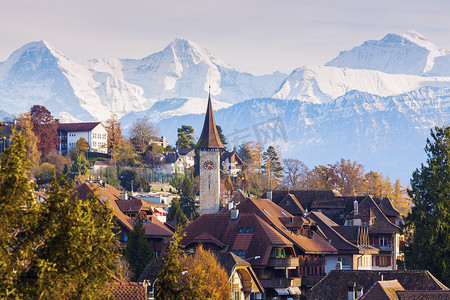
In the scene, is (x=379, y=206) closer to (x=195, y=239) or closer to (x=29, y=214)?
(x=195, y=239)

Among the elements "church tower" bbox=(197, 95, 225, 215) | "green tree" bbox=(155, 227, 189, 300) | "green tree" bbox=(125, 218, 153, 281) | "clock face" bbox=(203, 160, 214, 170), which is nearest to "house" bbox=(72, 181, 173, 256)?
"green tree" bbox=(125, 218, 153, 281)

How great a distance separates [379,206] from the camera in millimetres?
131375

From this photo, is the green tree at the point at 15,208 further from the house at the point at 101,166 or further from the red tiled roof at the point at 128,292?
the house at the point at 101,166

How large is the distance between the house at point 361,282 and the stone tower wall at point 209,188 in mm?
83624

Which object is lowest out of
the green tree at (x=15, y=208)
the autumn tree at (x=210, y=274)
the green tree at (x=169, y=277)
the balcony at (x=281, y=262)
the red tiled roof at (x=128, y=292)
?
the balcony at (x=281, y=262)

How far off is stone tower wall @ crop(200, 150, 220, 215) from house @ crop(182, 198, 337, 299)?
5577cm

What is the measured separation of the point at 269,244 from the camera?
296 feet

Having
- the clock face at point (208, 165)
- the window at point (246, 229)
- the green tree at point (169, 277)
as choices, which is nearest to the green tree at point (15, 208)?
the green tree at point (169, 277)

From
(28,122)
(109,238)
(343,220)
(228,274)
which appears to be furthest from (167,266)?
(28,122)

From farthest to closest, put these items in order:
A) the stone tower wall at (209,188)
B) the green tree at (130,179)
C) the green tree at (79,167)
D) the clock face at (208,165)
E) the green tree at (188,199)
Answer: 1. the green tree at (130,179)
2. the green tree at (79,167)
3. the clock face at (208,165)
4. the green tree at (188,199)
5. the stone tower wall at (209,188)

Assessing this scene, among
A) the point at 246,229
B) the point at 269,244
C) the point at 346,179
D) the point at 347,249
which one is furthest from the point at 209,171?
the point at 269,244

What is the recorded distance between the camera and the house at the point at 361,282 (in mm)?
69062

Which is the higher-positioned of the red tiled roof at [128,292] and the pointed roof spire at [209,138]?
the pointed roof spire at [209,138]

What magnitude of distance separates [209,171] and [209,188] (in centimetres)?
359
